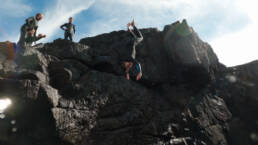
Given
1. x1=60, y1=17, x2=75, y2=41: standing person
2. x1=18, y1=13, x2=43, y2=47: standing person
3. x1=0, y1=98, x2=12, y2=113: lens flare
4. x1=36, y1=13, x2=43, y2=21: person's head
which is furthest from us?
x1=60, y1=17, x2=75, y2=41: standing person

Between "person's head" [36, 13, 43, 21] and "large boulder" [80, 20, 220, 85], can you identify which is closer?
"person's head" [36, 13, 43, 21]

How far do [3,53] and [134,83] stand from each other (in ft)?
23.9

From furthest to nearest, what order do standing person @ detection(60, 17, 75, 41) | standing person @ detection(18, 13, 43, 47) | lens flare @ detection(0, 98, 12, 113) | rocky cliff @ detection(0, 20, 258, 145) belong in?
standing person @ detection(60, 17, 75, 41), standing person @ detection(18, 13, 43, 47), rocky cliff @ detection(0, 20, 258, 145), lens flare @ detection(0, 98, 12, 113)

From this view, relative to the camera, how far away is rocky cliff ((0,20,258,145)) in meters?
7.37

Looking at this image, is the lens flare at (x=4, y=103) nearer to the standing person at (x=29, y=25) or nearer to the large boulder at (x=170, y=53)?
the standing person at (x=29, y=25)

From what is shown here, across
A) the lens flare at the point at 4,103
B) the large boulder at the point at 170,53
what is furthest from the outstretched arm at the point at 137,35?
the lens flare at the point at 4,103

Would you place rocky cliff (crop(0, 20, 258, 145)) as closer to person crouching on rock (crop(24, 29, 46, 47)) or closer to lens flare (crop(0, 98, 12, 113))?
lens flare (crop(0, 98, 12, 113))

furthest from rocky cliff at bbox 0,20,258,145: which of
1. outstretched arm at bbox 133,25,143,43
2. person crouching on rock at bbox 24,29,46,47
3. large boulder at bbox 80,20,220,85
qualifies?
outstretched arm at bbox 133,25,143,43

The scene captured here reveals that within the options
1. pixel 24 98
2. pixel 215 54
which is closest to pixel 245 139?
pixel 215 54

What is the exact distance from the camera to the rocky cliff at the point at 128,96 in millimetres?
7371

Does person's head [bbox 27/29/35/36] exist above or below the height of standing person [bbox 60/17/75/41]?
below

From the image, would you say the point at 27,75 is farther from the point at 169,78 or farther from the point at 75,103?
the point at 169,78

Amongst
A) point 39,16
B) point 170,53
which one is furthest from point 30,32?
point 170,53

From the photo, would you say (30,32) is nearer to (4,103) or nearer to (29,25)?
(29,25)
